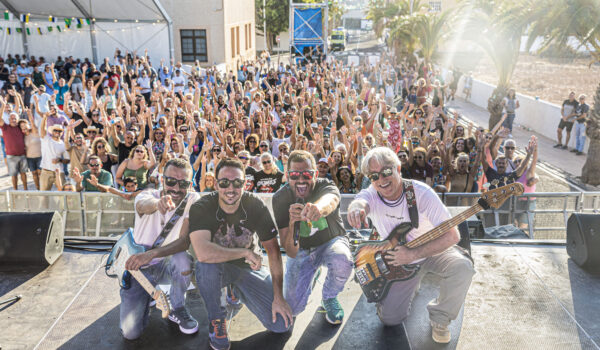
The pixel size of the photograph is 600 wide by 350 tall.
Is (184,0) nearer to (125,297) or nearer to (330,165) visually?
(330,165)

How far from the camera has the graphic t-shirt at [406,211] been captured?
418cm

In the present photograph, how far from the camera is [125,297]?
4266 millimetres

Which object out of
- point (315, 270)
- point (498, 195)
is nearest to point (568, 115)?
point (498, 195)

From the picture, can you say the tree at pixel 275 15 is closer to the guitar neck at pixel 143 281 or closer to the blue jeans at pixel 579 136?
the blue jeans at pixel 579 136

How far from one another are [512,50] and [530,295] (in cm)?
1411

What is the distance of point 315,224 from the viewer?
465cm

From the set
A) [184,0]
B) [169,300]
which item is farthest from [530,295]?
[184,0]

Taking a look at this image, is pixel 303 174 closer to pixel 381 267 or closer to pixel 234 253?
pixel 234 253

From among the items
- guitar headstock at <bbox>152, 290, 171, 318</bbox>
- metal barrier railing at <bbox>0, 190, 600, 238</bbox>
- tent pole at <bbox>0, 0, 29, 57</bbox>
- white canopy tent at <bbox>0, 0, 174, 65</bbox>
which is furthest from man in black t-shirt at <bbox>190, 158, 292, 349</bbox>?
tent pole at <bbox>0, 0, 29, 57</bbox>

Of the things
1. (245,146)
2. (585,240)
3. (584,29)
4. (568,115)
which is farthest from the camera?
(568,115)

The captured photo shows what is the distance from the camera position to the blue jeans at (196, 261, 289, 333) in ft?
13.5

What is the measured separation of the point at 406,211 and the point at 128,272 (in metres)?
2.36

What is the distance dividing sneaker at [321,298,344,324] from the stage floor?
2.7 inches

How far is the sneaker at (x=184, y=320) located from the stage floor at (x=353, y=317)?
0.20 feet
